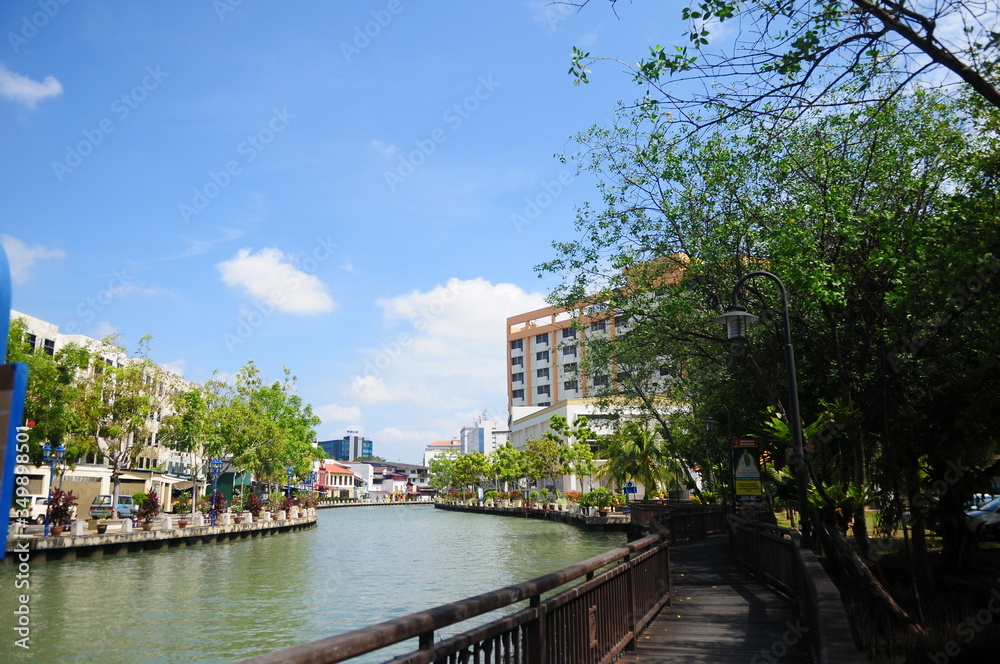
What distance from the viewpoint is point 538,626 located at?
571cm

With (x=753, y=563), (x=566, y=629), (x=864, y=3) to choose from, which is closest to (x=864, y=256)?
(x=753, y=563)

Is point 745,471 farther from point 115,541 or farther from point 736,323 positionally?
point 115,541

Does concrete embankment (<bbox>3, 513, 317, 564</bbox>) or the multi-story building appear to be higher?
the multi-story building

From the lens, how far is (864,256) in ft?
49.7

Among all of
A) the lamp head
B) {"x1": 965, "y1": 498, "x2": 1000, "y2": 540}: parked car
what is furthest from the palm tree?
the lamp head

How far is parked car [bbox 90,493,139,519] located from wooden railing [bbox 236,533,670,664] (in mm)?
37780

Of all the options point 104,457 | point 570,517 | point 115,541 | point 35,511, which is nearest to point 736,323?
point 115,541

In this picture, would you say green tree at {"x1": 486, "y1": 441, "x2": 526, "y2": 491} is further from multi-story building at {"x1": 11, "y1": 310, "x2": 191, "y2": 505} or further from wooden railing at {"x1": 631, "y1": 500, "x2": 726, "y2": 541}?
wooden railing at {"x1": 631, "y1": 500, "x2": 726, "y2": 541}

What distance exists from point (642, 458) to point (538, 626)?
51.8m

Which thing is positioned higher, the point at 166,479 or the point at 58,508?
the point at 166,479

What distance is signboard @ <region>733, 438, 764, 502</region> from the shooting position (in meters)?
18.4

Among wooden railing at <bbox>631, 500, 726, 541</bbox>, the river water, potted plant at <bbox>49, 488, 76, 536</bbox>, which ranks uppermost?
potted plant at <bbox>49, 488, 76, 536</bbox>

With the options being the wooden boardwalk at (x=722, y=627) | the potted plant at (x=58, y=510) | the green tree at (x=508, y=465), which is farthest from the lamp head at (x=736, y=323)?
the green tree at (x=508, y=465)

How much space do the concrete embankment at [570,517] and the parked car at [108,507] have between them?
3072 cm
